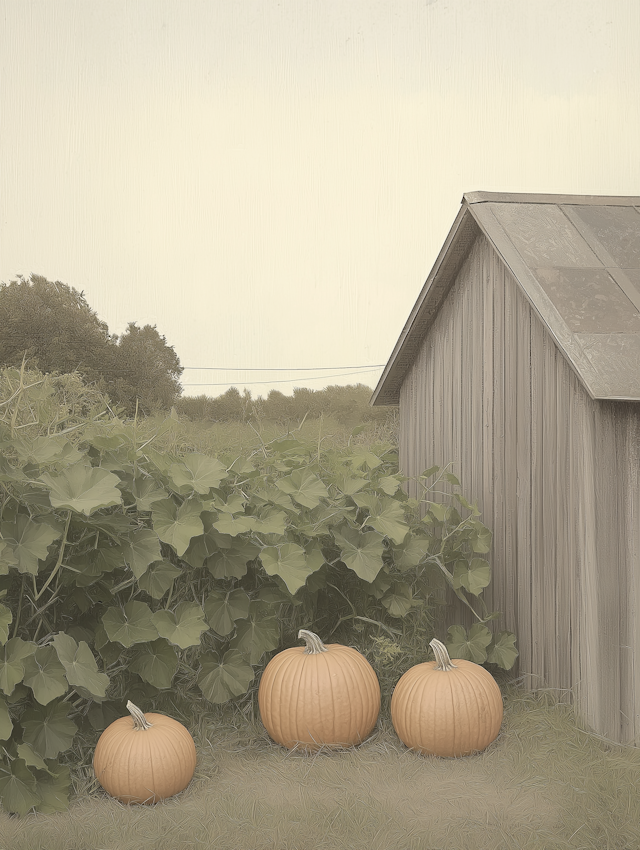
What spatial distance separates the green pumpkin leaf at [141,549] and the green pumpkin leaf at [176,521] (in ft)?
0.18

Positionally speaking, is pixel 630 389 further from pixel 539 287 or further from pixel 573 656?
pixel 573 656

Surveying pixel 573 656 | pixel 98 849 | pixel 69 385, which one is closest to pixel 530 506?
pixel 573 656

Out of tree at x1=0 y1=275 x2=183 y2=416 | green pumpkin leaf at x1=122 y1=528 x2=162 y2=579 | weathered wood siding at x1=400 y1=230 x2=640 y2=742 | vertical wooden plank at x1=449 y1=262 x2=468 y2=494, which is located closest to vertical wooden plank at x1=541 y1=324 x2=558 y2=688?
weathered wood siding at x1=400 y1=230 x2=640 y2=742

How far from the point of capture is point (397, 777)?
150 inches

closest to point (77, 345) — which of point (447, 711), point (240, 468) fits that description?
point (240, 468)

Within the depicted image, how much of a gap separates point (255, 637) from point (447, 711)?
1.16 m

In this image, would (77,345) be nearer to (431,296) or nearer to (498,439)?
(431,296)

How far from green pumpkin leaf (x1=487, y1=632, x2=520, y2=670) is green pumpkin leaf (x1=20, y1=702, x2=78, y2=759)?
2.59m

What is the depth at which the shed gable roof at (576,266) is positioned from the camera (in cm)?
400

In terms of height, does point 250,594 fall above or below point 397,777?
above

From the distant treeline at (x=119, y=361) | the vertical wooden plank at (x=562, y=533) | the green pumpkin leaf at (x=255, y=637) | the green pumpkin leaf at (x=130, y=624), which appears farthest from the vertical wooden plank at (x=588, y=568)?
the distant treeline at (x=119, y=361)

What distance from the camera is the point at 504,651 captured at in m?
4.71

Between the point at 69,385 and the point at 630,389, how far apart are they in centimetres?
1698

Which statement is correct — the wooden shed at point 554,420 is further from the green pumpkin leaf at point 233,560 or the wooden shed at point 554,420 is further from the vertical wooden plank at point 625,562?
the green pumpkin leaf at point 233,560
